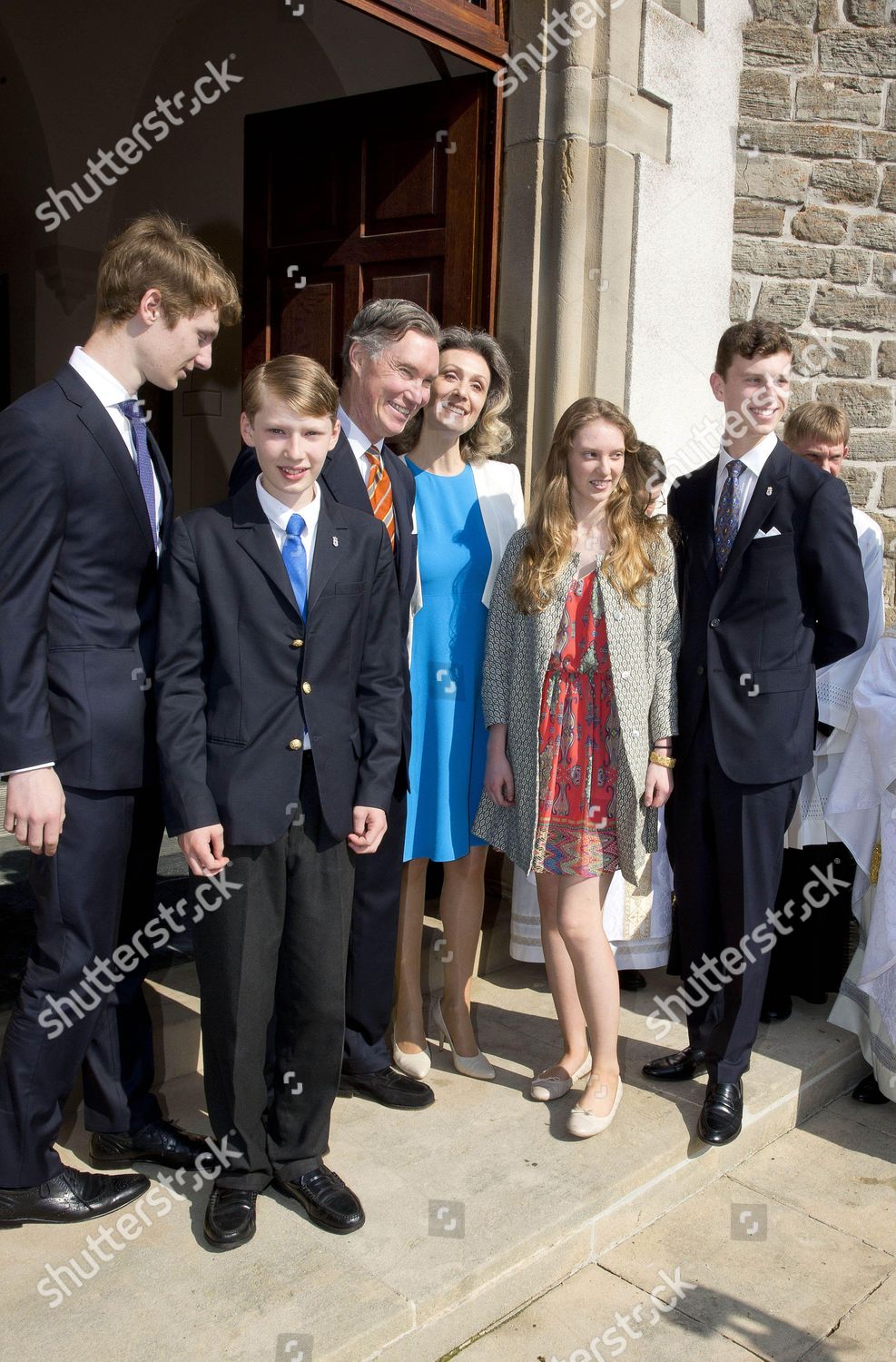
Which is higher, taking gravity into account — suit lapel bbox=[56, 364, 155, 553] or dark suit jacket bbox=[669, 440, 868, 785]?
suit lapel bbox=[56, 364, 155, 553]

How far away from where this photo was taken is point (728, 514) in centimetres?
307

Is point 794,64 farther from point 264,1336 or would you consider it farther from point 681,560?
point 264,1336

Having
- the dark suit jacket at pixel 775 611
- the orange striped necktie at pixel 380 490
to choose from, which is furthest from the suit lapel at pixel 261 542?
the dark suit jacket at pixel 775 611

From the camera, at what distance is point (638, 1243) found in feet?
9.21

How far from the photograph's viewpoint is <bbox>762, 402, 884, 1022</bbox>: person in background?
3.58 meters

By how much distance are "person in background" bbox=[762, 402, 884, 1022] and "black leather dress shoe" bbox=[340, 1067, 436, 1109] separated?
1205 mm

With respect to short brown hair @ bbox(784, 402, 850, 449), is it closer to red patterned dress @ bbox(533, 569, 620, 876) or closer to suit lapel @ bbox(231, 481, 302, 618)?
red patterned dress @ bbox(533, 569, 620, 876)

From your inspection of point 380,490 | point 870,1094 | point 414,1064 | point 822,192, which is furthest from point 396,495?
point 822,192

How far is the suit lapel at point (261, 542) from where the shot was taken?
7.93ft

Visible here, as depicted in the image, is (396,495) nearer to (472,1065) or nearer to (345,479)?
(345,479)

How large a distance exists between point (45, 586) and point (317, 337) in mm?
2278

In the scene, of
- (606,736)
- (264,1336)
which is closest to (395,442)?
(606,736)

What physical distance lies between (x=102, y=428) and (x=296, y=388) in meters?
0.39

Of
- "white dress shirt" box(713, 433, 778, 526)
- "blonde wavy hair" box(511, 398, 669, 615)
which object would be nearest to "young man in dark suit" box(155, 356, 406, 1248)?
"blonde wavy hair" box(511, 398, 669, 615)
